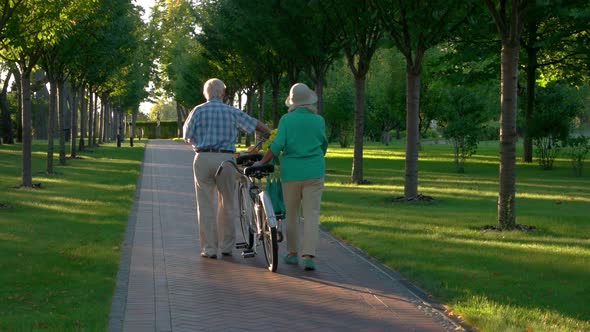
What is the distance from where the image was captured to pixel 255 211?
31.6ft

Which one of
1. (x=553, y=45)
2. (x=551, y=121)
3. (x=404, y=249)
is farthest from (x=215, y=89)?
(x=553, y=45)

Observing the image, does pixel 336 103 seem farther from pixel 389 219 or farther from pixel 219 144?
pixel 219 144

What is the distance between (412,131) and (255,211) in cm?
858

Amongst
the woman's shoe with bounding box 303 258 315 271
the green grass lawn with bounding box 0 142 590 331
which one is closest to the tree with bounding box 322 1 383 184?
the green grass lawn with bounding box 0 142 590 331

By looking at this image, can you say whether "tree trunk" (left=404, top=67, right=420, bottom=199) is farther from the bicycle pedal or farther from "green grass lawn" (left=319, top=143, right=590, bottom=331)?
the bicycle pedal

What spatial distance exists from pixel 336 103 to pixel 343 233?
164 feet

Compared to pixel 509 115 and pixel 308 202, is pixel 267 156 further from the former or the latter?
pixel 509 115

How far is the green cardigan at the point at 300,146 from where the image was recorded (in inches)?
360

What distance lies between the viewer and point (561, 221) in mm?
14227

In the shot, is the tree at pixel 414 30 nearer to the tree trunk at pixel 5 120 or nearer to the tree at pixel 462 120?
the tree at pixel 462 120

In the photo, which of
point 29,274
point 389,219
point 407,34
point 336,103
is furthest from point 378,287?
point 336,103

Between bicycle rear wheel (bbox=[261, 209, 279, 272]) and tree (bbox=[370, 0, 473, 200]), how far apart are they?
27.9ft

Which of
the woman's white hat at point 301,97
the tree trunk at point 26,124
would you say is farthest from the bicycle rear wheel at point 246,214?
the tree trunk at point 26,124

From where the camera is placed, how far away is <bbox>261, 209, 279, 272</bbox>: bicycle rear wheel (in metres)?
8.84
